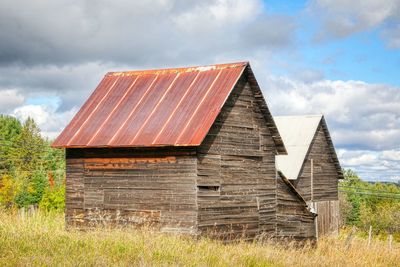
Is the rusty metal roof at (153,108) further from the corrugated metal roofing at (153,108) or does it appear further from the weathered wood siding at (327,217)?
the weathered wood siding at (327,217)

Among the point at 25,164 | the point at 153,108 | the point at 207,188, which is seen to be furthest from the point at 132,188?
the point at 25,164

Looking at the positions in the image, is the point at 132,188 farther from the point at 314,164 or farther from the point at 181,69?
the point at 314,164

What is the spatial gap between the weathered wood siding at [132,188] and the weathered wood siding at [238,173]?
0.49m

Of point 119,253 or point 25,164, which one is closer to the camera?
point 119,253

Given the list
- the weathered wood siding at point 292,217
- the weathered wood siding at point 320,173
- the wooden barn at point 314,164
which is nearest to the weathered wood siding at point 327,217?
the wooden barn at point 314,164

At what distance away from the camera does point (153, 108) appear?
68.6ft

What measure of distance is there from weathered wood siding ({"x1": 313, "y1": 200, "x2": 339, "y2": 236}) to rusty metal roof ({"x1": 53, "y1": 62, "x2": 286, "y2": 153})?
1677 cm

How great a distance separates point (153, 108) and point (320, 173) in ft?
60.1

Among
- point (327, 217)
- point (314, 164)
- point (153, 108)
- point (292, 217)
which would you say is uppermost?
point (153, 108)

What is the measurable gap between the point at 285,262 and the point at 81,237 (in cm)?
504

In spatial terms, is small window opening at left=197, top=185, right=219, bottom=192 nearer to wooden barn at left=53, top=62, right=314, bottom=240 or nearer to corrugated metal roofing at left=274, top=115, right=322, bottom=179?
wooden barn at left=53, top=62, right=314, bottom=240

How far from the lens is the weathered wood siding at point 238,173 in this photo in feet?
63.8

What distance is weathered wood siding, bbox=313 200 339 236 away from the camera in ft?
119

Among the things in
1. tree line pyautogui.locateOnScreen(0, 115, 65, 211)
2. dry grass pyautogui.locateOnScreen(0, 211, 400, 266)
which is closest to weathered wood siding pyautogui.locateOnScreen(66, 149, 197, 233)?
dry grass pyautogui.locateOnScreen(0, 211, 400, 266)
